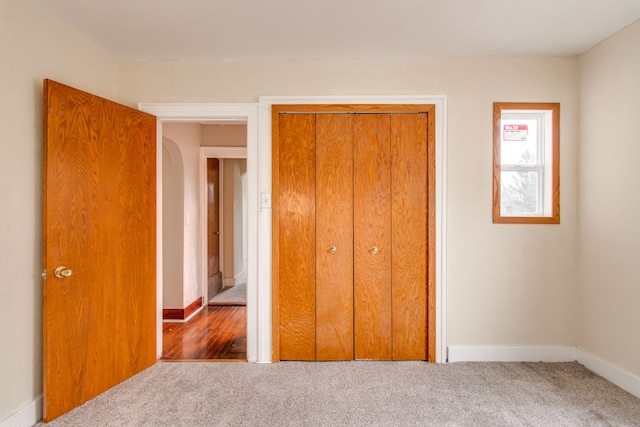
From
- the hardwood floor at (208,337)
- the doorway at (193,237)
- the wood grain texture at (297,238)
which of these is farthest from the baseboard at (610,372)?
the doorway at (193,237)

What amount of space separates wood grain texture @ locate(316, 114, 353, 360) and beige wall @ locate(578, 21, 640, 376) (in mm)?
1866

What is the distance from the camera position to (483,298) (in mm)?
2854

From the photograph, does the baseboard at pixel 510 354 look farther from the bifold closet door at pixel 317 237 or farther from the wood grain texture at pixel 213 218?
the wood grain texture at pixel 213 218

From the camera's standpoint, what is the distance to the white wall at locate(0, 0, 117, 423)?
6.28 feet

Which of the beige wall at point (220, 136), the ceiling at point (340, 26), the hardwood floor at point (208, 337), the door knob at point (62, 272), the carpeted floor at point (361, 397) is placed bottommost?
the hardwood floor at point (208, 337)

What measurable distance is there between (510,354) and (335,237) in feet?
5.67

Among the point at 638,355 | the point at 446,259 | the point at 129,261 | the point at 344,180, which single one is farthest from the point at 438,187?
the point at 129,261

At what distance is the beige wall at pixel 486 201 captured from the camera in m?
2.83

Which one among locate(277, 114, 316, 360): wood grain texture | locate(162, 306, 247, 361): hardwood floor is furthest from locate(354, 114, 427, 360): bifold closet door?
locate(162, 306, 247, 361): hardwood floor

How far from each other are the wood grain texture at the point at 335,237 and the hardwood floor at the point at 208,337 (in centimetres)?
79

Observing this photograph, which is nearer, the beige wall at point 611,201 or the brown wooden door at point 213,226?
the beige wall at point 611,201

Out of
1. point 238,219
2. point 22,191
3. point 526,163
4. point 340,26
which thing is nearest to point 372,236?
point 526,163

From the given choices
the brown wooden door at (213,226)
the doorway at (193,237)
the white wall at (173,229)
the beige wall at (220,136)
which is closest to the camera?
the doorway at (193,237)

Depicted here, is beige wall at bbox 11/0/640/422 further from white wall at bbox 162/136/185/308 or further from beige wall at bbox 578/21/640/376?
white wall at bbox 162/136/185/308
